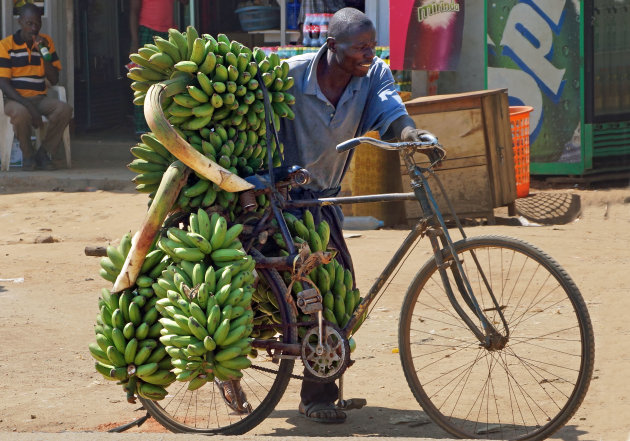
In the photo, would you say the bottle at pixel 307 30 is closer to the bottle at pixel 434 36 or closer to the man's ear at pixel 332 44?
the bottle at pixel 434 36

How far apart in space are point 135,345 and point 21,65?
8.45 meters

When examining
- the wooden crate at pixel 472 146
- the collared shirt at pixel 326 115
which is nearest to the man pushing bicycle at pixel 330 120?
the collared shirt at pixel 326 115

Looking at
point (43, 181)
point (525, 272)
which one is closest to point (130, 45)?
point (43, 181)

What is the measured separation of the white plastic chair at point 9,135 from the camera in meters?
11.6

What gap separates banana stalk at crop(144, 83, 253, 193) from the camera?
3.79m

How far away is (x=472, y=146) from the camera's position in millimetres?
8469

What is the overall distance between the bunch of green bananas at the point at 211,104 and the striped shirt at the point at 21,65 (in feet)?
25.9

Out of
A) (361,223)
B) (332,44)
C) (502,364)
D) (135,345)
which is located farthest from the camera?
(361,223)

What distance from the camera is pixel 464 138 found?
333 inches

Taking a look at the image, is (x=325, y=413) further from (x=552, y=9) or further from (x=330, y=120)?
(x=552, y=9)

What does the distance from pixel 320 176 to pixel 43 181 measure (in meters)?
7.47

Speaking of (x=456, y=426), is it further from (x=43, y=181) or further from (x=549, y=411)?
(x=43, y=181)

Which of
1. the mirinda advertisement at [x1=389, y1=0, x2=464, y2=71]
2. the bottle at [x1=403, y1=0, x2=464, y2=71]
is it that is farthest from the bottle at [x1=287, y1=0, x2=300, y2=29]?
the bottle at [x1=403, y1=0, x2=464, y2=71]

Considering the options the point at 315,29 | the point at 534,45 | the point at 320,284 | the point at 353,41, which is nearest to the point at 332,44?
the point at 353,41
